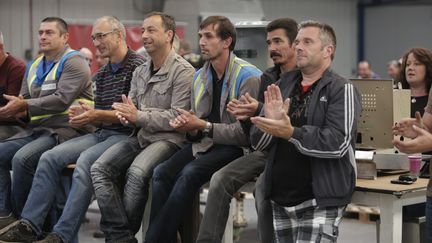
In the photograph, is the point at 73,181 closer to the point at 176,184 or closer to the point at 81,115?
the point at 81,115

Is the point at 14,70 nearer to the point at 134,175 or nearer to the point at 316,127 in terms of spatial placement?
the point at 134,175

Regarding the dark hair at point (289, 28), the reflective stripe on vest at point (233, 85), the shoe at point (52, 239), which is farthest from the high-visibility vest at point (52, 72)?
the dark hair at point (289, 28)

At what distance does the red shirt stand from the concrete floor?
1394 millimetres

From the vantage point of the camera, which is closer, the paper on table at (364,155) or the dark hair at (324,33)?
the dark hair at (324,33)

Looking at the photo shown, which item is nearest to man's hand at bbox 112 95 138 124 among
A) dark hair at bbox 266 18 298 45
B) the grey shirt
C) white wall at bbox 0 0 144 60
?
the grey shirt

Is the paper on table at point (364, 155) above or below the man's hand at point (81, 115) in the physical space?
below

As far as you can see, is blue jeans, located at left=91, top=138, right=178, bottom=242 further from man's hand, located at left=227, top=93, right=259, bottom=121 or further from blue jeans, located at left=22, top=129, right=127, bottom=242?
man's hand, located at left=227, top=93, right=259, bottom=121

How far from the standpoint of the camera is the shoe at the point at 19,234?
5.14 meters

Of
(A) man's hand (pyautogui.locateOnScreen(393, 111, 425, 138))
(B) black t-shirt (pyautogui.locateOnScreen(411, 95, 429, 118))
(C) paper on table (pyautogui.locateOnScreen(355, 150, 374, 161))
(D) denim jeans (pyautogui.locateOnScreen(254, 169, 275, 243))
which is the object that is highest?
(B) black t-shirt (pyautogui.locateOnScreen(411, 95, 429, 118))

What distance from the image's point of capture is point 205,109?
4816 mm

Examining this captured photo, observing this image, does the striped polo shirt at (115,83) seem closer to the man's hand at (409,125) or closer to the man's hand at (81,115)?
the man's hand at (81,115)

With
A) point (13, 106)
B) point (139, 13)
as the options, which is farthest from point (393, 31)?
point (13, 106)

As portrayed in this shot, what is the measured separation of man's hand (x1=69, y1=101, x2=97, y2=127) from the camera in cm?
515

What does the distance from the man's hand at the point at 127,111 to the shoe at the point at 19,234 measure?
1.02 metres
